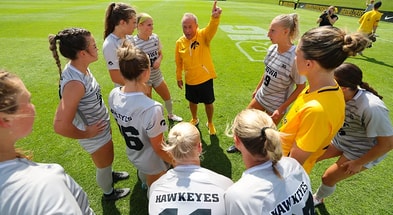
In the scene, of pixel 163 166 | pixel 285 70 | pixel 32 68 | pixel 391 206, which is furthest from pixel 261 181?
pixel 32 68

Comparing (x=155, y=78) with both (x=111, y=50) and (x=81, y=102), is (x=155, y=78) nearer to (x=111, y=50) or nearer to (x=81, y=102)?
(x=111, y=50)

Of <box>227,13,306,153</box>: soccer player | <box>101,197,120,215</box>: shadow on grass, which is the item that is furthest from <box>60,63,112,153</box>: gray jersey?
<box>227,13,306,153</box>: soccer player

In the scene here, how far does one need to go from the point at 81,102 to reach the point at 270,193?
231 centimetres

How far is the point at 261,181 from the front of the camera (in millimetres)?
1595

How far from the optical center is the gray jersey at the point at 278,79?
3684 millimetres

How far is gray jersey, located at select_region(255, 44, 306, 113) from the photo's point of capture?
3.68 metres

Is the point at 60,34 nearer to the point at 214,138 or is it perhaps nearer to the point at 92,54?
the point at 92,54

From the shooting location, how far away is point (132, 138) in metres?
2.78

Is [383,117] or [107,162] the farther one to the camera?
[107,162]

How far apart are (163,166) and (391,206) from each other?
347 cm

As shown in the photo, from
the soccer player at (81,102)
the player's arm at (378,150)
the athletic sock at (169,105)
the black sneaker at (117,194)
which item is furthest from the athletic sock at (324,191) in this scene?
the athletic sock at (169,105)

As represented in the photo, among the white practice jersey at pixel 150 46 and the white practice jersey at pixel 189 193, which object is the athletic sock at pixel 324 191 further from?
the white practice jersey at pixel 150 46

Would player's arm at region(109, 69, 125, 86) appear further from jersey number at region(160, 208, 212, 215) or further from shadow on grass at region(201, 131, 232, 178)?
jersey number at region(160, 208, 212, 215)

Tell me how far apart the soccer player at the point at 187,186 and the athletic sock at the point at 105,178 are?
1.63 metres
